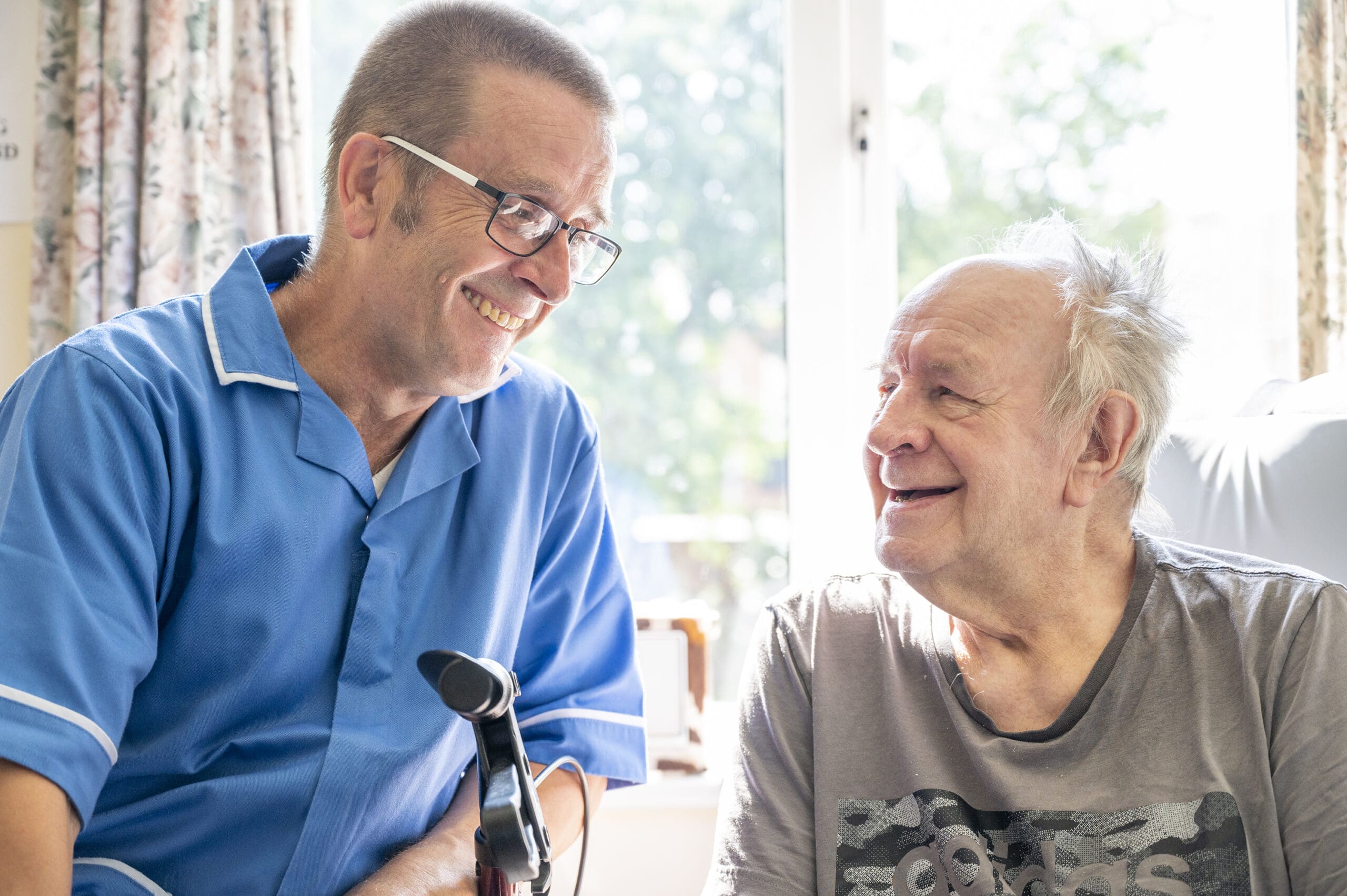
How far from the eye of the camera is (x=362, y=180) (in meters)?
1.27

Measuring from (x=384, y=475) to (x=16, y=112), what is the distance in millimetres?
1669

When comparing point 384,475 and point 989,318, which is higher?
point 989,318

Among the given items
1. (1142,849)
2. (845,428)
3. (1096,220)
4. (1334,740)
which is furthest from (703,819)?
(1096,220)

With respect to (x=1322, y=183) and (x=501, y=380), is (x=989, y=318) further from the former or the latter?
(x=1322, y=183)

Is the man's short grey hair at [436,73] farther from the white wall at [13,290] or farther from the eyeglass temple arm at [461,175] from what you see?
the white wall at [13,290]

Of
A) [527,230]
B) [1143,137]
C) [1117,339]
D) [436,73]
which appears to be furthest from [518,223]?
[1143,137]

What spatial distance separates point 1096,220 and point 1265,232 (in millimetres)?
390

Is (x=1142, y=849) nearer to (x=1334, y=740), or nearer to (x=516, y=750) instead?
(x=1334, y=740)

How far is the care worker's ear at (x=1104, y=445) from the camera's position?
126 centimetres

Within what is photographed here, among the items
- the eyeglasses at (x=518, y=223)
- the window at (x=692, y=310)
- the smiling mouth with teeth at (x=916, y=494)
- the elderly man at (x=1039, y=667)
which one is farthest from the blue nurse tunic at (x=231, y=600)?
the window at (x=692, y=310)

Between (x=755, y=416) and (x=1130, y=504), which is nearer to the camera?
(x=1130, y=504)

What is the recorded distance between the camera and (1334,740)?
109cm

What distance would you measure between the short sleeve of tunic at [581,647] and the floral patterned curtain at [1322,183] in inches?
65.5

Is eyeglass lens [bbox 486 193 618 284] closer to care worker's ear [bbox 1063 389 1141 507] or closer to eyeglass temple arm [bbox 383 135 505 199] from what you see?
eyeglass temple arm [bbox 383 135 505 199]
